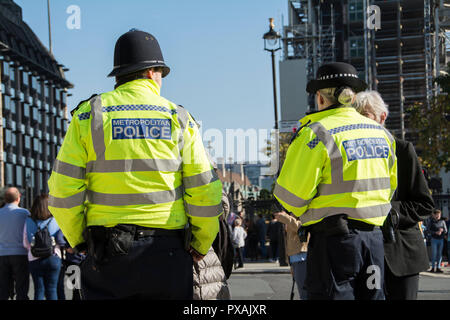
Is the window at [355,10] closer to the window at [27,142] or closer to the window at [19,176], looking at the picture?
the window at [19,176]

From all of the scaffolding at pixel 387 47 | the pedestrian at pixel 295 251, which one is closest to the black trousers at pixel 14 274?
the pedestrian at pixel 295 251

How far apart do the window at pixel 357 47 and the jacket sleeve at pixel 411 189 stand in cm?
4378

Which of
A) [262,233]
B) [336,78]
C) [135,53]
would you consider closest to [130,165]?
[135,53]

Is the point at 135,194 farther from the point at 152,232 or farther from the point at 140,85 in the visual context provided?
the point at 140,85

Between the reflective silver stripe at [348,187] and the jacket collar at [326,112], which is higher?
the jacket collar at [326,112]

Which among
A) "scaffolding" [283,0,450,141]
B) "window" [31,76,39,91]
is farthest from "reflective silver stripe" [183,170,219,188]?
"window" [31,76,39,91]

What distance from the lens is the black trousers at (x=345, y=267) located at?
11.5 feet

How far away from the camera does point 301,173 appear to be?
369cm

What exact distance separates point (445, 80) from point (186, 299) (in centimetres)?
2143

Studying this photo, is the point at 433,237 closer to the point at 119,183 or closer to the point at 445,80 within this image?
the point at 445,80

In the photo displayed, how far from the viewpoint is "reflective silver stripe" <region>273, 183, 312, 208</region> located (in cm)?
371

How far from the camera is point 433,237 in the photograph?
16.9 metres

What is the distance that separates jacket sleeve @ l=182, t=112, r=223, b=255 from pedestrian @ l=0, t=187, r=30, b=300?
19.9 feet

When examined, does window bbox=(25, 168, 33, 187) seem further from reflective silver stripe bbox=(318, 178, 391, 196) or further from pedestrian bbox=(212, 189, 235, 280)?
reflective silver stripe bbox=(318, 178, 391, 196)
